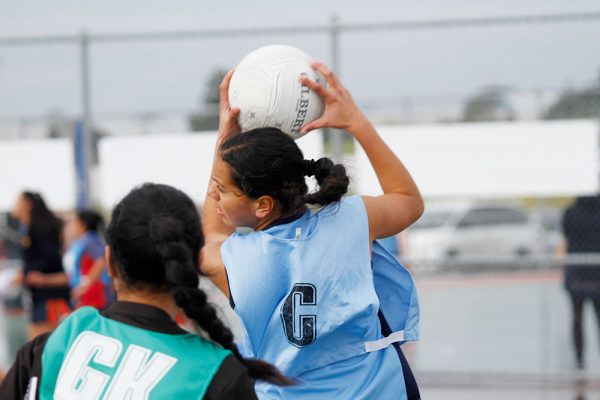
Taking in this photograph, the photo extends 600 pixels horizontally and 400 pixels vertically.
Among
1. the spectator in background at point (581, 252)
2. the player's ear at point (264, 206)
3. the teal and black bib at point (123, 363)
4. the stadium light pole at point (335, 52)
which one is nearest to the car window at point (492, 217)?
the spectator in background at point (581, 252)

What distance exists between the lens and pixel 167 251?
1894mm

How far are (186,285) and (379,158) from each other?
36.1 inches

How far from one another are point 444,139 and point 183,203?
180 inches

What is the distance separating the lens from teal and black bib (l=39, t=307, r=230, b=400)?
5.92ft

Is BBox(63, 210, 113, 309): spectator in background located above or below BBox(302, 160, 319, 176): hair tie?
below

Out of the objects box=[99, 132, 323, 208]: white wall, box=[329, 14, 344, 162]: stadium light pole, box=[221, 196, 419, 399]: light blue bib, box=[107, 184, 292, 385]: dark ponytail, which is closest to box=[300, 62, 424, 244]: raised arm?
box=[221, 196, 419, 399]: light blue bib

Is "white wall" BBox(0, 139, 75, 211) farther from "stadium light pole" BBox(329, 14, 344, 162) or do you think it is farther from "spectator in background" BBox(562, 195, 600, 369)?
"spectator in background" BBox(562, 195, 600, 369)

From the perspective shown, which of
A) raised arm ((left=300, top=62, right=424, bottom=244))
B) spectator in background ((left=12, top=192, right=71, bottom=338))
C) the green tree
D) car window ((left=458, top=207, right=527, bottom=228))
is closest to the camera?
raised arm ((left=300, top=62, right=424, bottom=244))

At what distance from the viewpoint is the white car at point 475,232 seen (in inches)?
297

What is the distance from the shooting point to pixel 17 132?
686cm

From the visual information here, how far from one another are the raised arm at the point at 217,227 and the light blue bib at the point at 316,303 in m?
0.04

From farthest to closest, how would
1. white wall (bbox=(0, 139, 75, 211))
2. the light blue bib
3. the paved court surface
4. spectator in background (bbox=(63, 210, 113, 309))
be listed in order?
spectator in background (bbox=(63, 210, 113, 309))
white wall (bbox=(0, 139, 75, 211))
the paved court surface
the light blue bib

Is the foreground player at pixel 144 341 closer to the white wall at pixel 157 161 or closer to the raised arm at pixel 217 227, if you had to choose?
the raised arm at pixel 217 227

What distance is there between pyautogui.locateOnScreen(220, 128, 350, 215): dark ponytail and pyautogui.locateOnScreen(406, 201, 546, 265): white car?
A: 460 centimetres
